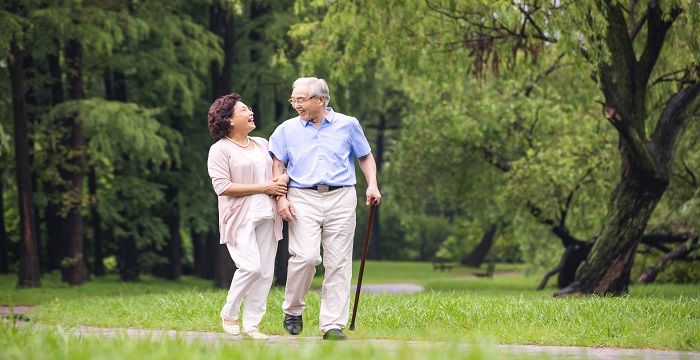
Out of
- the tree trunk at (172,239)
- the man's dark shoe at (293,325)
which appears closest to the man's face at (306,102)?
the man's dark shoe at (293,325)

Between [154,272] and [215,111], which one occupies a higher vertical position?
[215,111]

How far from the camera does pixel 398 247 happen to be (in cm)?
7244

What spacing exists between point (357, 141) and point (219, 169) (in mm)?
1184

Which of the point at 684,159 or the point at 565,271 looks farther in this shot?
the point at 565,271

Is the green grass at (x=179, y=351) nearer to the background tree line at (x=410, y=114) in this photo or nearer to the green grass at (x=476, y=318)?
the green grass at (x=476, y=318)

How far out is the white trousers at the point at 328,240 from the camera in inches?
392

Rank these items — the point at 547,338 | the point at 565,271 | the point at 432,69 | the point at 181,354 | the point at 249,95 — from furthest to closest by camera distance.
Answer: the point at 249,95
the point at 565,271
the point at 432,69
the point at 547,338
the point at 181,354

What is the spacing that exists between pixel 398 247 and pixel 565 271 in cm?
4606

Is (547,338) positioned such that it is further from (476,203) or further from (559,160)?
(476,203)

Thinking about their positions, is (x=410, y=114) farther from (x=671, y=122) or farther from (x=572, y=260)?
(x=671, y=122)

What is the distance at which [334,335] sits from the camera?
9680 mm

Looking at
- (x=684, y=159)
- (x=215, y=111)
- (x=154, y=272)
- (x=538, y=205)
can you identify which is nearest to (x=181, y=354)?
(x=215, y=111)

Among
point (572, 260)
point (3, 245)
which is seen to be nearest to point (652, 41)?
point (572, 260)

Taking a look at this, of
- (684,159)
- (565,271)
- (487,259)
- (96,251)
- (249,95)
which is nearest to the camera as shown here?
(684,159)
